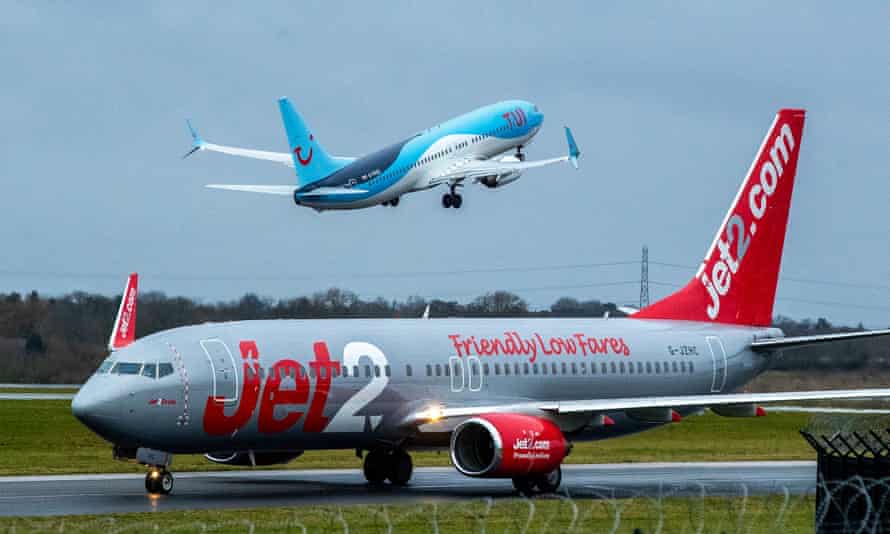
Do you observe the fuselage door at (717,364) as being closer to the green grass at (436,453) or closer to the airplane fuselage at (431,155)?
the green grass at (436,453)

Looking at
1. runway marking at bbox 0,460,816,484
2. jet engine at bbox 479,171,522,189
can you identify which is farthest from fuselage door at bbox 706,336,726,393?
jet engine at bbox 479,171,522,189

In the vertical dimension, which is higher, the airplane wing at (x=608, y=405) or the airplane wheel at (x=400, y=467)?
the airplane wing at (x=608, y=405)

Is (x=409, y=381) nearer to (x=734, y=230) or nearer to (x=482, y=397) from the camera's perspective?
(x=482, y=397)

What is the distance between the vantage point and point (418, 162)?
5856 cm

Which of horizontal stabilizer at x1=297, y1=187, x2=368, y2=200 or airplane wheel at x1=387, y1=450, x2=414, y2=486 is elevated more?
horizontal stabilizer at x1=297, y1=187, x2=368, y2=200

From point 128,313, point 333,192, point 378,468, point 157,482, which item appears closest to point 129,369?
point 157,482

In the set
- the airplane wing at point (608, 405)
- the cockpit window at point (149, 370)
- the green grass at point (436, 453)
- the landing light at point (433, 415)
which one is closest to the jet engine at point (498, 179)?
the green grass at point (436, 453)

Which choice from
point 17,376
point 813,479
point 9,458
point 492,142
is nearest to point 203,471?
point 9,458

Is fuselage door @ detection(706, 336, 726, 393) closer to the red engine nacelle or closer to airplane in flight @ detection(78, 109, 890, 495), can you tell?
airplane in flight @ detection(78, 109, 890, 495)

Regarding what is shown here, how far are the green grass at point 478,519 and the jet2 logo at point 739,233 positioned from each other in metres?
12.1

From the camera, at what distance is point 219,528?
27.6 m

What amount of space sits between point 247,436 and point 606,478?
33.5 ft

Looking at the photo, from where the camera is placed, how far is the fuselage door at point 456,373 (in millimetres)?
38281

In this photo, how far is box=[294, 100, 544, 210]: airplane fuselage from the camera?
56250 mm
